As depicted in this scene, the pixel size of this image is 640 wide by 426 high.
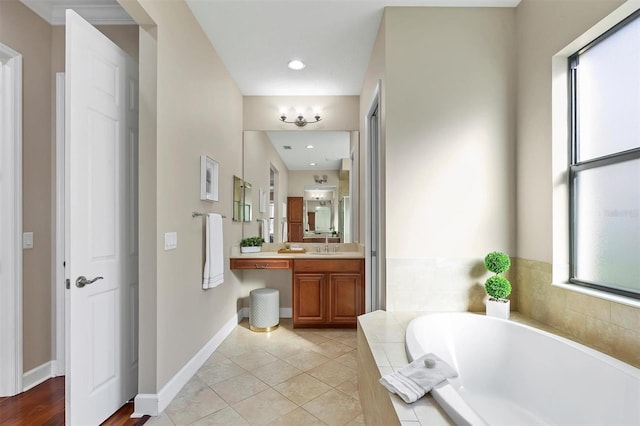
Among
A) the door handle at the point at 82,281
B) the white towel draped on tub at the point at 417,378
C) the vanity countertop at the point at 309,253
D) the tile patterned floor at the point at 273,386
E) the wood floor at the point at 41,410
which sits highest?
the door handle at the point at 82,281

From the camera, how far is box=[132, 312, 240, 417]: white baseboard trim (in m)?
1.87

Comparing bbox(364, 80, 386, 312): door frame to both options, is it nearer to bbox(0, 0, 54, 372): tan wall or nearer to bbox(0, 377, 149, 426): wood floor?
bbox(0, 377, 149, 426): wood floor

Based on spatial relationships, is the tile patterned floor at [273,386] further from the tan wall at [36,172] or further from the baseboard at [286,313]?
the tan wall at [36,172]

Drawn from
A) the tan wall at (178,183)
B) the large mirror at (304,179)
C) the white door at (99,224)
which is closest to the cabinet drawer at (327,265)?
the large mirror at (304,179)

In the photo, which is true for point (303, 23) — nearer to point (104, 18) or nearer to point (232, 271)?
point (104, 18)

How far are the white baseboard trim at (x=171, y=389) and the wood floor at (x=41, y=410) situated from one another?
2.0 inches

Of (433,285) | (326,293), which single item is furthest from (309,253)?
(433,285)

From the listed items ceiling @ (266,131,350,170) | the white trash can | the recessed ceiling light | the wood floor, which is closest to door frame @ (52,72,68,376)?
the wood floor

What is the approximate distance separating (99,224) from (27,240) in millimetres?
880

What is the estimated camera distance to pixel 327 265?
10.9ft

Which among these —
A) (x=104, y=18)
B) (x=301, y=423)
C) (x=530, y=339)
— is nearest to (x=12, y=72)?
(x=104, y=18)

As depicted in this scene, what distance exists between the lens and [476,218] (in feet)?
7.33

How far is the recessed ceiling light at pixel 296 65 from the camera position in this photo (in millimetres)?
3014

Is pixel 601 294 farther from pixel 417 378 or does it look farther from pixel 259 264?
pixel 259 264
